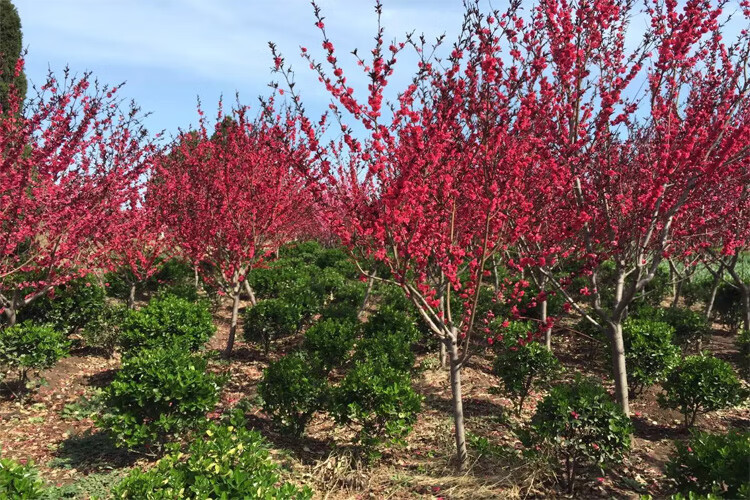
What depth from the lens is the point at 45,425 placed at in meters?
5.87

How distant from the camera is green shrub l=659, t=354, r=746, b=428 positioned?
6.20 meters

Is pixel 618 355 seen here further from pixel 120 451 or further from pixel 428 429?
pixel 120 451

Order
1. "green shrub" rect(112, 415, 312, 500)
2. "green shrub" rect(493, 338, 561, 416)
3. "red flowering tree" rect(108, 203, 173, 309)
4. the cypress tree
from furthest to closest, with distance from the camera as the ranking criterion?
the cypress tree, "red flowering tree" rect(108, 203, 173, 309), "green shrub" rect(493, 338, 561, 416), "green shrub" rect(112, 415, 312, 500)

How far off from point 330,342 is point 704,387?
5504 mm

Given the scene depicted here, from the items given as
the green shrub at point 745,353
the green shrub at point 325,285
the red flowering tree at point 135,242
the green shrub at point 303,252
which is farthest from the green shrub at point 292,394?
the green shrub at point 303,252

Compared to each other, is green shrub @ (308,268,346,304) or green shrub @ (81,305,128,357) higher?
green shrub @ (308,268,346,304)

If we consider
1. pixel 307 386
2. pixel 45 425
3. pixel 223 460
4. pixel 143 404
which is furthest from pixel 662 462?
pixel 45 425

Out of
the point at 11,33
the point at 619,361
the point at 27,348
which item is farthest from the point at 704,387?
the point at 11,33

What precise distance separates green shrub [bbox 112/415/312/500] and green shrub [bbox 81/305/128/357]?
212 inches

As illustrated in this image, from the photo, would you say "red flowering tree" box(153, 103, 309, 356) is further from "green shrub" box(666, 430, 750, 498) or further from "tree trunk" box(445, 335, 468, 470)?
"green shrub" box(666, 430, 750, 498)

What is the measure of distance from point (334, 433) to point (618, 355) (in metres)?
3.75

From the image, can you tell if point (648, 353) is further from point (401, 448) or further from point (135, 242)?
point (135, 242)

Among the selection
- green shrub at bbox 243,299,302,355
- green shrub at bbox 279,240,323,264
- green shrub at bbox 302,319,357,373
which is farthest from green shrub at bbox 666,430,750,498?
green shrub at bbox 279,240,323,264

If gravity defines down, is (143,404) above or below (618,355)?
below
